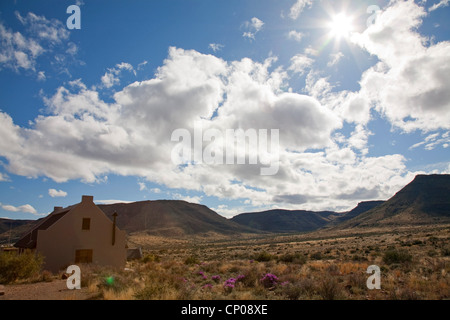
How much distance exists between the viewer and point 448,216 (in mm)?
86438

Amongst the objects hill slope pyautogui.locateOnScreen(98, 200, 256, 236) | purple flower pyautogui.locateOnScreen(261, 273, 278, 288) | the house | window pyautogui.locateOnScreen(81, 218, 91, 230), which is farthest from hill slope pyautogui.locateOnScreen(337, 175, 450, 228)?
window pyautogui.locateOnScreen(81, 218, 91, 230)

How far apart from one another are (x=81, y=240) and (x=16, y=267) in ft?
20.3

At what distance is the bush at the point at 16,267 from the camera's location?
1552 cm

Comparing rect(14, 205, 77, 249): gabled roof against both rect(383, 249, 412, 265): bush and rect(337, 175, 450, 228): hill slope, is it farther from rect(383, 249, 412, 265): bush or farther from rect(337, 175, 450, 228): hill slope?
rect(337, 175, 450, 228): hill slope

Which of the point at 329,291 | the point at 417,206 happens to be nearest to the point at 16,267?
the point at 329,291

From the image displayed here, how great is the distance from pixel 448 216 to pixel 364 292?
9761 centimetres

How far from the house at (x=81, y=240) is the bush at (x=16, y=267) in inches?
143

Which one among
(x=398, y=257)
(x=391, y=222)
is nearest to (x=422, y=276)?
(x=398, y=257)

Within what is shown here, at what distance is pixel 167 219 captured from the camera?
122750mm

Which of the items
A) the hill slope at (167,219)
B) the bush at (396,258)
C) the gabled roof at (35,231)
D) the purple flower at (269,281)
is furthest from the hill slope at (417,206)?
the gabled roof at (35,231)

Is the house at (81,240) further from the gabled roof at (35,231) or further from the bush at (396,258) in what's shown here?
the bush at (396,258)

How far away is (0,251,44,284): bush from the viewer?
15516mm

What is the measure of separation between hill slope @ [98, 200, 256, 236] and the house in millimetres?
83786
